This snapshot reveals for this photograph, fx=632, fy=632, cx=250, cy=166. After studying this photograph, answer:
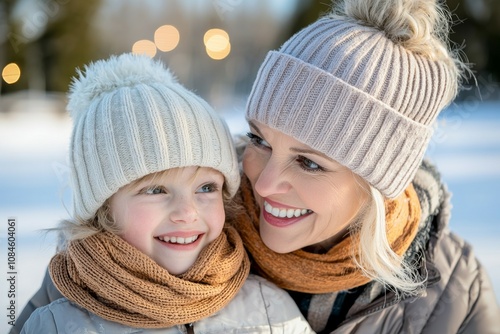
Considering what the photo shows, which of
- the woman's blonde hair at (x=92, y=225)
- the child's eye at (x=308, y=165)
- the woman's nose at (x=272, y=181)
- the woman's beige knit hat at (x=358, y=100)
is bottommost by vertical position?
the woman's blonde hair at (x=92, y=225)

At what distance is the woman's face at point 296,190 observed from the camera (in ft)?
6.75

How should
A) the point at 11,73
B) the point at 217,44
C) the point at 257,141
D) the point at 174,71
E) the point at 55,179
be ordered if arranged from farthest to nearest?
the point at 217,44
the point at 11,73
the point at 55,179
the point at 174,71
the point at 257,141

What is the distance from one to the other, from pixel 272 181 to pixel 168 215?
14.5 inches

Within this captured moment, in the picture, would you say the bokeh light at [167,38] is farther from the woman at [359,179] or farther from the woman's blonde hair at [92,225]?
the woman's blonde hair at [92,225]

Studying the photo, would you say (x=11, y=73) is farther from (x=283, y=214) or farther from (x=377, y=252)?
(x=377, y=252)

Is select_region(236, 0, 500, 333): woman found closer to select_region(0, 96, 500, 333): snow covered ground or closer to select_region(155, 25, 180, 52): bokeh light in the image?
select_region(0, 96, 500, 333): snow covered ground

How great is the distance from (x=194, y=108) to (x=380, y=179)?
65 centimetres

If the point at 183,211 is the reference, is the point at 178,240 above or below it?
below

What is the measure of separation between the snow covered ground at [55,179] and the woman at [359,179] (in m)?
0.71

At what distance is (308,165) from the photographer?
209 centimetres

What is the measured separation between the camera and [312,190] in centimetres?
206

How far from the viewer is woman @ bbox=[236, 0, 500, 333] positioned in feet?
6.58

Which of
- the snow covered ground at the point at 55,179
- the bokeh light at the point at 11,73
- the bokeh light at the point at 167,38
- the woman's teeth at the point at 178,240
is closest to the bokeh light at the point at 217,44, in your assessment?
the bokeh light at the point at 167,38

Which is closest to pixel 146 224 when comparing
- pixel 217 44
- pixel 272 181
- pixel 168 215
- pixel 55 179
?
pixel 168 215
